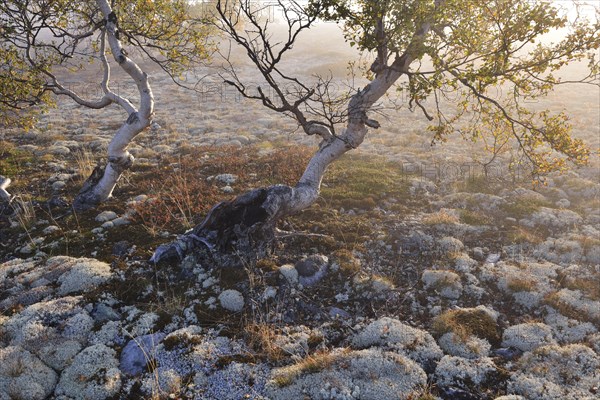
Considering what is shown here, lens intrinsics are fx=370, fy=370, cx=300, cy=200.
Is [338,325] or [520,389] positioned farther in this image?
[338,325]

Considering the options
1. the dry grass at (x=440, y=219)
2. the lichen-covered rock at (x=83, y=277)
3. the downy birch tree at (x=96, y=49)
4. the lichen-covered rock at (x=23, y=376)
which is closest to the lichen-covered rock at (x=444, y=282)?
the dry grass at (x=440, y=219)

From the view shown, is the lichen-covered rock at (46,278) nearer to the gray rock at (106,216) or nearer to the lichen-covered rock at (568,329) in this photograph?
the gray rock at (106,216)

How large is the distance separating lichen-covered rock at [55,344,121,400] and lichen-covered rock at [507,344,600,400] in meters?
6.84

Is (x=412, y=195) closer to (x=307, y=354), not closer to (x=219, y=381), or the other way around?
(x=307, y=354)

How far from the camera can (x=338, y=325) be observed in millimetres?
7957

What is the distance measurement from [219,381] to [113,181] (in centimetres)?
958

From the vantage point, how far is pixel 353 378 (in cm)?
648

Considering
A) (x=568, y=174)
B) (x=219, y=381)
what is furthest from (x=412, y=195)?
(x=219, y=381)

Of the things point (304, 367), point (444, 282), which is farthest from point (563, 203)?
point (304, 367)

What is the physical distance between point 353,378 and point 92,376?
4591mm

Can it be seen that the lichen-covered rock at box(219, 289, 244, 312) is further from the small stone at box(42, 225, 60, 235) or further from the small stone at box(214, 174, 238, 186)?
the small stone at box(214, 174, 238, 186)

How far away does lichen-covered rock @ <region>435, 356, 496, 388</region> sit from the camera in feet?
21.5

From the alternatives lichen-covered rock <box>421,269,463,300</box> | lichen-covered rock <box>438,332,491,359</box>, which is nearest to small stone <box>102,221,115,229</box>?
lichen-covered rock <box>421,269,463,300</box>

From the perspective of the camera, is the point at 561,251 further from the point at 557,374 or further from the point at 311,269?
the point at 311,269
